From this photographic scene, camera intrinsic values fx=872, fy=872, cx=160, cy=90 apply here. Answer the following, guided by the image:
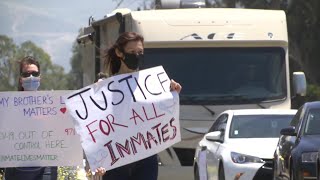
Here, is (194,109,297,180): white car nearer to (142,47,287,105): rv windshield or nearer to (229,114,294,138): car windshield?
(229,114,294,138): car windshield

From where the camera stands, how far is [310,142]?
37.2ft

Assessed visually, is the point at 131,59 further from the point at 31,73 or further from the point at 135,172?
the point at 31,73

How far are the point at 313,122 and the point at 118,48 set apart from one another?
6.55 metres

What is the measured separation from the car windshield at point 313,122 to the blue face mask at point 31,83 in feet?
18.7

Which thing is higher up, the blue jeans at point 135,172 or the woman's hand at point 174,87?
the woman's hand at point 174,87

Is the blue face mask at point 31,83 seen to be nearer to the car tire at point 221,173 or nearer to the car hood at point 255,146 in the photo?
the car hood at point 255,146

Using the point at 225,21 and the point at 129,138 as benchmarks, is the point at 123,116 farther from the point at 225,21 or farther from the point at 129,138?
the point at 225,21

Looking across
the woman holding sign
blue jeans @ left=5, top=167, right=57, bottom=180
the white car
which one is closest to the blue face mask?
blue jeans @ left=5, top=167, right=57, bottom=180

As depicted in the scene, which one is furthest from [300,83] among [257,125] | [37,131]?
[37,131]

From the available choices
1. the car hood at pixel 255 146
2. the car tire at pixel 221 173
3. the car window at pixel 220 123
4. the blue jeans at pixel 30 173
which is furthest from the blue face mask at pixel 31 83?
the car window at pixel 220 123

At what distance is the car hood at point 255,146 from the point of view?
13.0 metres

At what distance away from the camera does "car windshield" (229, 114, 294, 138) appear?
555 inches

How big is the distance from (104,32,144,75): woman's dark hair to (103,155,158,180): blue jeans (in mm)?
711

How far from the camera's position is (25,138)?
7.28 meters
